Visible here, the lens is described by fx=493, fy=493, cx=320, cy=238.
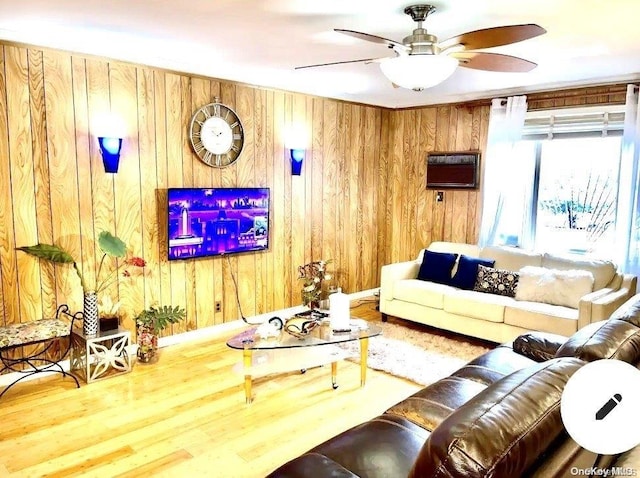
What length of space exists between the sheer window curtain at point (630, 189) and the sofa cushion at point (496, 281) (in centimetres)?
97

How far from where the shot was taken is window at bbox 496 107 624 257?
478cm

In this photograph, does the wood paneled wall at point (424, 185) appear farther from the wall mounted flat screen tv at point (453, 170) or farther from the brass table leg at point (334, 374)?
the brass table leg at point (334, 374)

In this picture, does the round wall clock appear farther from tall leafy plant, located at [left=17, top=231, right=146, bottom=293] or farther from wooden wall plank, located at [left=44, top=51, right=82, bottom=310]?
tall leafy plant, located at [left=17, top=231, right=146, bottom=293]

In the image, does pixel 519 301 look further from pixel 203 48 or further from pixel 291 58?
pixel 203 48

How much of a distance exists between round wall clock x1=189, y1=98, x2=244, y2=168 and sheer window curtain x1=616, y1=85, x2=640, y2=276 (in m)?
3.50

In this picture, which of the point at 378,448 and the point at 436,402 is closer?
the point at 378,448

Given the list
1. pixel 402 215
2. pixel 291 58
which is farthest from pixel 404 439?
pixel 402 215

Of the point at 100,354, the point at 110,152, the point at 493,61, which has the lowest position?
the point at 100,354

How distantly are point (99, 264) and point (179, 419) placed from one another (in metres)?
1.54

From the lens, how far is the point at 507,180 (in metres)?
5.20

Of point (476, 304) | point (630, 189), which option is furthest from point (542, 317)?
point (630, 189)

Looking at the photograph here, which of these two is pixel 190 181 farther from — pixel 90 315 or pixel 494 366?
pixel 494 366

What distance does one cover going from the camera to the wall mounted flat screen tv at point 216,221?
4.30 metres

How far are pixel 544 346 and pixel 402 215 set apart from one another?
353 centimetres
